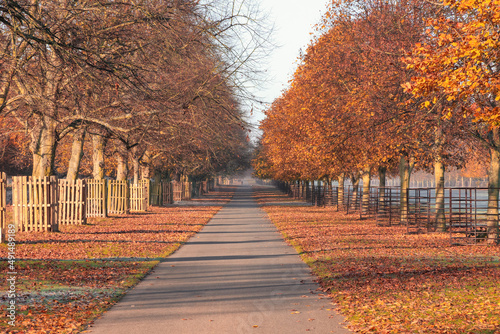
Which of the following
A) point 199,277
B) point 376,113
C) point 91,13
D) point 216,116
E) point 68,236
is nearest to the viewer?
point 199,277

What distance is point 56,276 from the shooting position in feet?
38.0

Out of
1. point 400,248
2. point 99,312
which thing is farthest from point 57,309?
point 400,248

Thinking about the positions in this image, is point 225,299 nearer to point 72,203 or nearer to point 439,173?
point 72,203

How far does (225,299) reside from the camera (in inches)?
376

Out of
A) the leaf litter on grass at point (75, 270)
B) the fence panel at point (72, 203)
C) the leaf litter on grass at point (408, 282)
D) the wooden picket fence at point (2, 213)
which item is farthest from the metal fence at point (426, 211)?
the fence panel at point (72, 203)

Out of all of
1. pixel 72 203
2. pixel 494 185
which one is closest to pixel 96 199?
pixel 72 203

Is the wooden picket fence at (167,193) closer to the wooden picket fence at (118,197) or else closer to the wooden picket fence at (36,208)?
the wooden picket fence at (118,197)

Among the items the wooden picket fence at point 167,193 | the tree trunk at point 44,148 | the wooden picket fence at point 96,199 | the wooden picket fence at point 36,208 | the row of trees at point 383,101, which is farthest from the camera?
the wooden picket fence at point 167,193

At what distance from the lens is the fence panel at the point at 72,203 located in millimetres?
25719

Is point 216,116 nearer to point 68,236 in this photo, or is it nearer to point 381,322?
point 68,236

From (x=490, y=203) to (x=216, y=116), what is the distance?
413 inches

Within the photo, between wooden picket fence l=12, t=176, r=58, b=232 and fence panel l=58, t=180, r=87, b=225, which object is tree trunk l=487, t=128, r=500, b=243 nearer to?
wooden picket fence l=12, t=176, r=58, b=232

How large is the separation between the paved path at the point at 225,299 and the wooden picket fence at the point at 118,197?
20.6m

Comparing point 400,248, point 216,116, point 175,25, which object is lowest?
point 400,248
